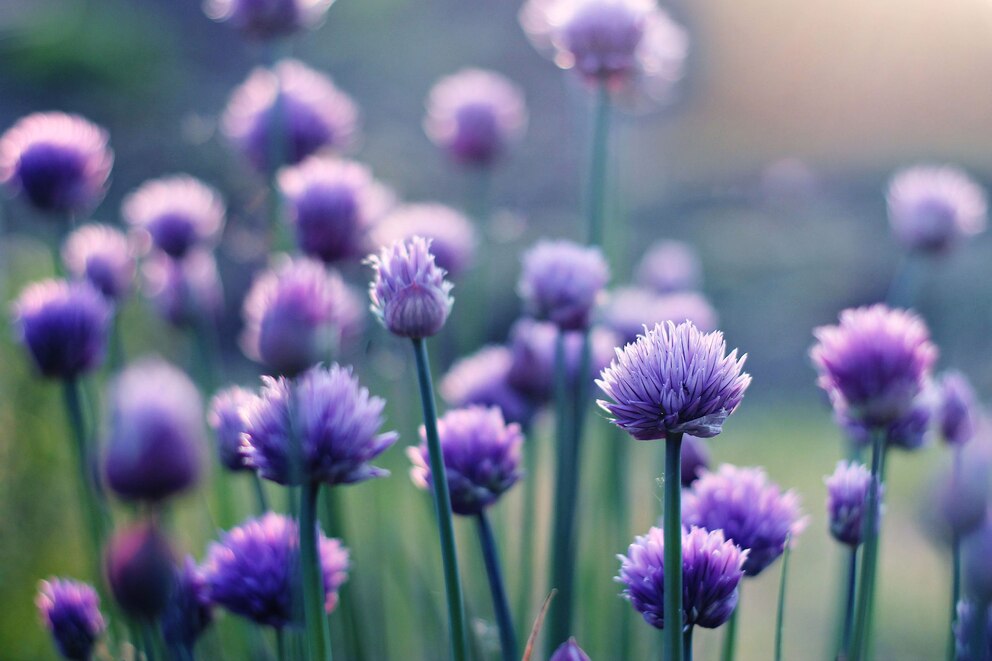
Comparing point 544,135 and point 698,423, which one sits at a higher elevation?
point 544,135

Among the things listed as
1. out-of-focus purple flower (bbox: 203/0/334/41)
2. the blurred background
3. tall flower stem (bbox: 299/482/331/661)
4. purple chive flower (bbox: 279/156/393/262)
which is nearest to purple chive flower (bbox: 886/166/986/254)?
the blurred background

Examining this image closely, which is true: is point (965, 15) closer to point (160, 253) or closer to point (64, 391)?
point (160, 253)

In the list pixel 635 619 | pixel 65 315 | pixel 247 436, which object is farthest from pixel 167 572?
pixel 635 619

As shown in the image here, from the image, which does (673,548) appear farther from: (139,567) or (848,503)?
(139,567)

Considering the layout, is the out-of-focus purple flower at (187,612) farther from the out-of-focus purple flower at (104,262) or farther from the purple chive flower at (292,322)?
the out-of-focus purple flower at (104,262)

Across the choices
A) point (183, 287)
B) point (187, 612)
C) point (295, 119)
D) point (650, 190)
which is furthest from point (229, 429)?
point (650, 190)

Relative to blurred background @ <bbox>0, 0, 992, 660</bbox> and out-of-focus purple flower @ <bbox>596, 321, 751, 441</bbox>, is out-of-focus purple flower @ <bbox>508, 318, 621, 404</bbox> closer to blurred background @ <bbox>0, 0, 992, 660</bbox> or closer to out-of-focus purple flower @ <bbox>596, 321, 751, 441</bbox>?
blurred background @ <bbox>0, 0, 992, 660</bbox>
